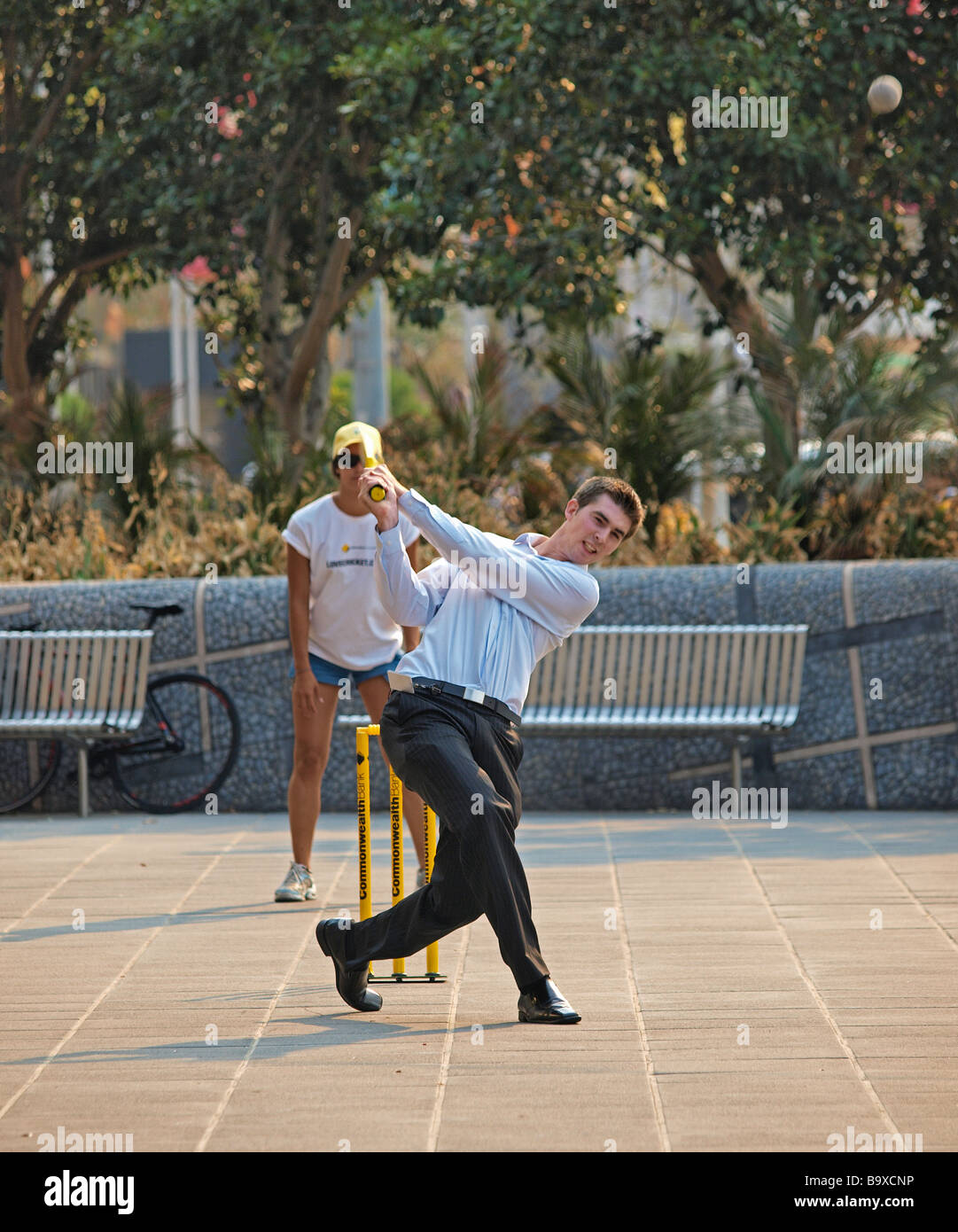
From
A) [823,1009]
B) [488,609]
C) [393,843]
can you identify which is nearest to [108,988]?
[393,843]

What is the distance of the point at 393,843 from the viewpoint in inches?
217

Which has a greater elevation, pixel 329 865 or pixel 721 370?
pixel 721 370

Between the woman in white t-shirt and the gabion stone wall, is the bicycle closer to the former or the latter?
the gabion stone wall

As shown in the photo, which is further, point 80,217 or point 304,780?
point 80,217

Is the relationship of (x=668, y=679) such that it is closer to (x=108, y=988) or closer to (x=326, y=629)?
(x=326, y=629)

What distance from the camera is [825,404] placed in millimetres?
11422

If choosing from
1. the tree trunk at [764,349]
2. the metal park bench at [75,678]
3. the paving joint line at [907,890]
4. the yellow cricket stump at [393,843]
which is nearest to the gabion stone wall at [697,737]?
the metal park bench at [75,678]

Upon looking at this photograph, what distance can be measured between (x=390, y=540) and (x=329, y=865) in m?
3.39

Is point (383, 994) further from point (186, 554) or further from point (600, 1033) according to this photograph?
point (186, 554)

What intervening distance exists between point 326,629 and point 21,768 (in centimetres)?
352

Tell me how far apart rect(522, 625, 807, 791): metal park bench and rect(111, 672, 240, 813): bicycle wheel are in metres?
1.71

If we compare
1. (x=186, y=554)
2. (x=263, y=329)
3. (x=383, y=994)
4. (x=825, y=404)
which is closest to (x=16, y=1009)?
(x=383, y=994)

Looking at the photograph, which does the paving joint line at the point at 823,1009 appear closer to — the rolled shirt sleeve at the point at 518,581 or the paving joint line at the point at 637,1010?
the paving joint line at the point at 637,1010

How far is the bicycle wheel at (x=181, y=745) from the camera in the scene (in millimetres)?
9555
